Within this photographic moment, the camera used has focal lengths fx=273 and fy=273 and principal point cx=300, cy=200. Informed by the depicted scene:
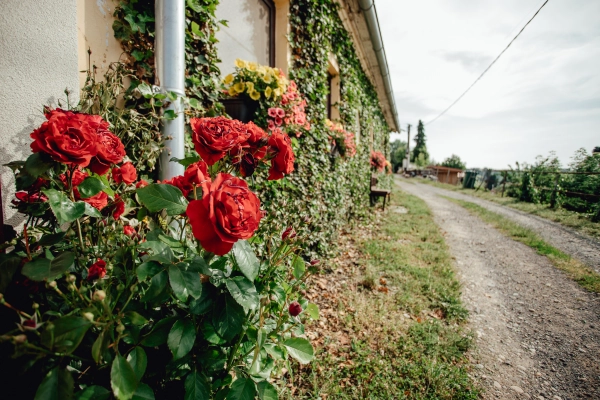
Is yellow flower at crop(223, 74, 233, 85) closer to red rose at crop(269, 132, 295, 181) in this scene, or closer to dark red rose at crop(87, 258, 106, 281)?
red rose at crop(269, 132, 295, 181)

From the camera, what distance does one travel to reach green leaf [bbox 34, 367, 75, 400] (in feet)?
1.93

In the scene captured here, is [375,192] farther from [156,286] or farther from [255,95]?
[156,286]

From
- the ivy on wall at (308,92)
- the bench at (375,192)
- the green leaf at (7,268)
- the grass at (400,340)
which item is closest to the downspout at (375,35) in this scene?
the ivy on wall at (308,92)

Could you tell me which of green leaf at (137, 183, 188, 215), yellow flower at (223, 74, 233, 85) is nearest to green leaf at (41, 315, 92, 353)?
green leaf at (137, 183, 188, 215)

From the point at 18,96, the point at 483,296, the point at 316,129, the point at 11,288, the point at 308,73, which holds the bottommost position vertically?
the point at 483,296

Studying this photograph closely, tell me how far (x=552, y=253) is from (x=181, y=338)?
20.0 ft

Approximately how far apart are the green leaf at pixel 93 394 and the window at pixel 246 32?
2.75 metres

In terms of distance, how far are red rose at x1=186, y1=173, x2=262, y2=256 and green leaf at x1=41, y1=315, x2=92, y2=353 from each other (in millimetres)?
317

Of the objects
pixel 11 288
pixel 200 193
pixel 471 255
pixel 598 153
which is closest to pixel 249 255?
pixel 200 193

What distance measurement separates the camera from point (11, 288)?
842 millimetres

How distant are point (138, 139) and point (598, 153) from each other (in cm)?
1281

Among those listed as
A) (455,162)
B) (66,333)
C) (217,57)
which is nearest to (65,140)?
(66,333)

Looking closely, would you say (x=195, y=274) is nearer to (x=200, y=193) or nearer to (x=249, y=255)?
(x=249, y=255)

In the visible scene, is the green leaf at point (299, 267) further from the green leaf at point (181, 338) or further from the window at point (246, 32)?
the window at point (246, 32)
